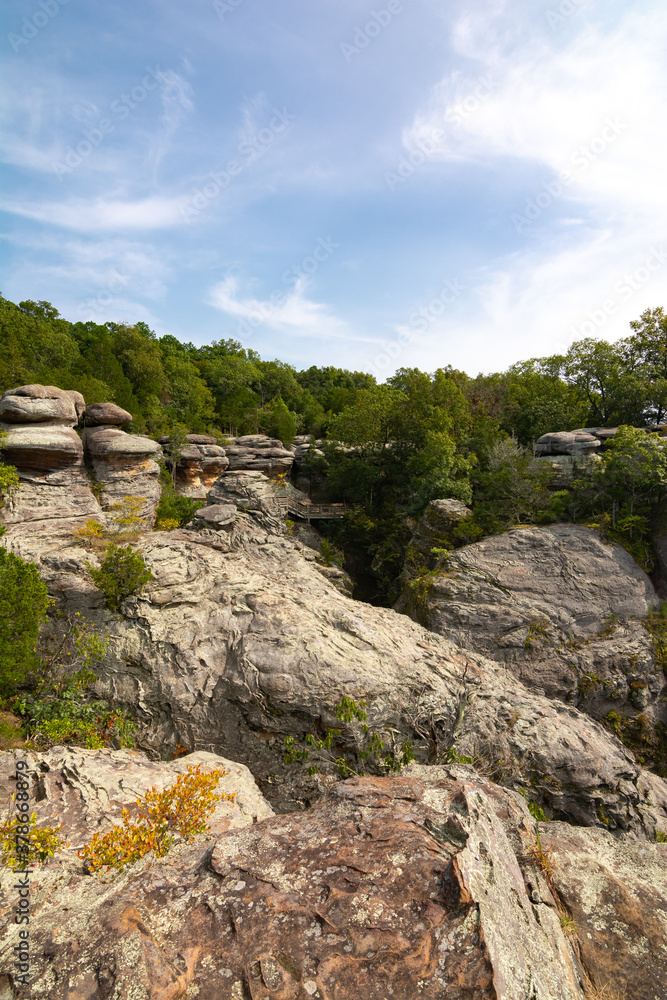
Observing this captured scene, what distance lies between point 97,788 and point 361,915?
5.18 m

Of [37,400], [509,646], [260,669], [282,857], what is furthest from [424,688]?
[37,400]

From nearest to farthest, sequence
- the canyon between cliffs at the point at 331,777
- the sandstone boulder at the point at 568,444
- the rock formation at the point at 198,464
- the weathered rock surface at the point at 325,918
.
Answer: the weathered rock surface at the point at 325,918, the canyon between cliffs at the point at 331,777, the sandstone boulder at the point at 568,444, the rock formation at the point at 198,464

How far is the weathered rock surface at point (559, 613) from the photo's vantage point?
599 inches

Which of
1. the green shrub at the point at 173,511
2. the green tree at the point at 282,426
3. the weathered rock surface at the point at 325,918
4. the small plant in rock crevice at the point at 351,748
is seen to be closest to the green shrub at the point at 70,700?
the small plant in rock crevice at the point at 351,748

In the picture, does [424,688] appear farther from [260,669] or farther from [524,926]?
[524,926]

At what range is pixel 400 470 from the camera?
2719 cm

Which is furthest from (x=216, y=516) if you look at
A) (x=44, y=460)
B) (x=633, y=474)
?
(x=633, y=474)

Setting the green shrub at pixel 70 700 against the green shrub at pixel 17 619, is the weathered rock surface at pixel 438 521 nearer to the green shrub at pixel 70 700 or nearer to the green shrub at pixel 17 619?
the green shrub at pixel 70 700

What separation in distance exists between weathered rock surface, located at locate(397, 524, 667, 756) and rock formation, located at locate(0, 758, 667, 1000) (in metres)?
10.3

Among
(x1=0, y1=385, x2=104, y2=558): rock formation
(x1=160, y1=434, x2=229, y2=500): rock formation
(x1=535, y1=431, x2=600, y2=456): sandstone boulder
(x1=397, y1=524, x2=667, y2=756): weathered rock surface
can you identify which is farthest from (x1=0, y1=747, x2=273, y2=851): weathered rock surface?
(x1=160, y1=434, x2=229, y2=500): rock formation

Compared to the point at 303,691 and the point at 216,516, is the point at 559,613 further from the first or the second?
the point at 216,516

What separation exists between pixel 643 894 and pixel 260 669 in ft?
27.2

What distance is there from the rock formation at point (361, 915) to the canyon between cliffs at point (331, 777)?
20 mm

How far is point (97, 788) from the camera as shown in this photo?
713cm
